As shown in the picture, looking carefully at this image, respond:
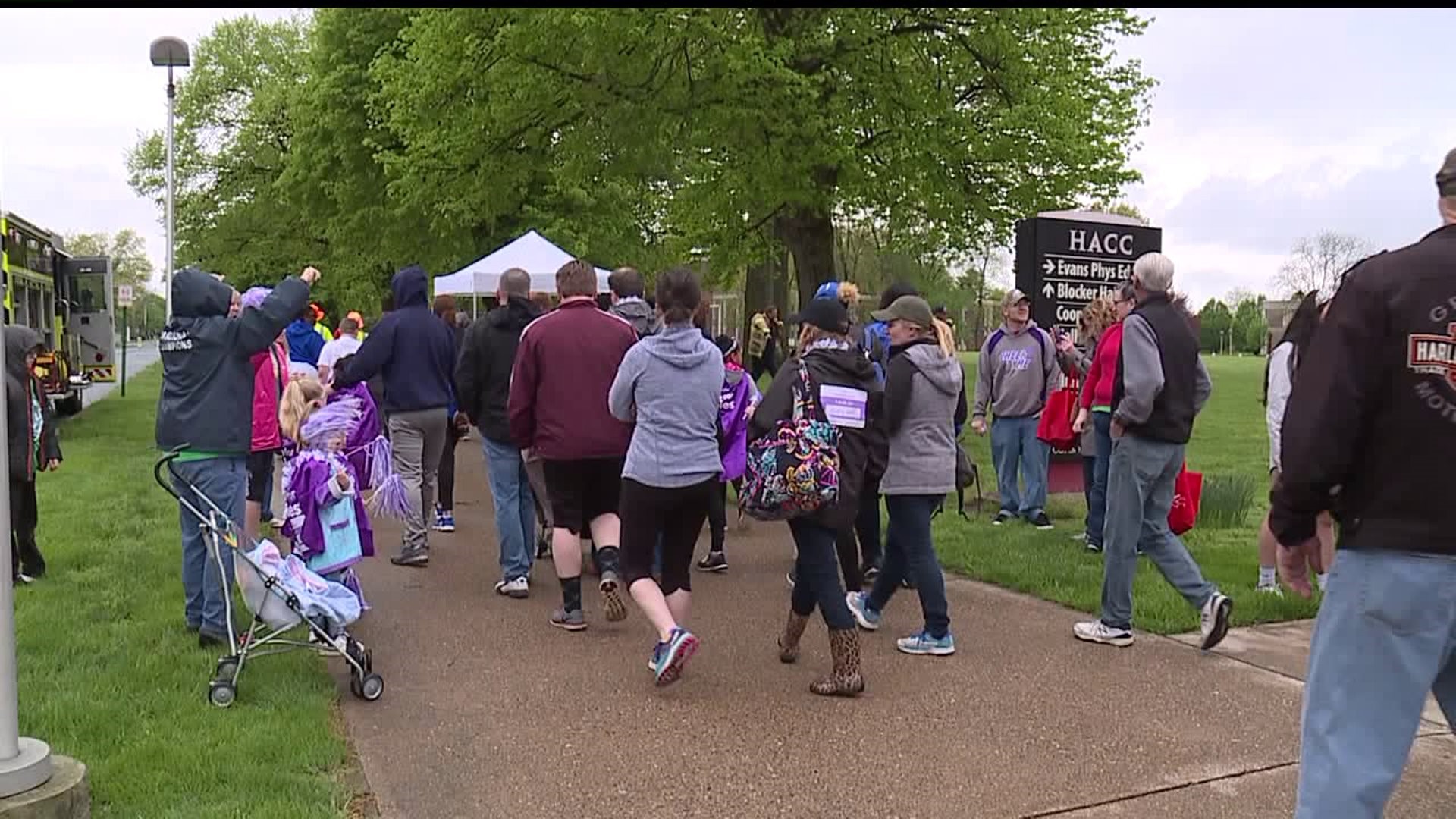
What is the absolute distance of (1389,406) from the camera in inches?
112

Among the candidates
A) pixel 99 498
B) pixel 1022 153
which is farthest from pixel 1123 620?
pixel 1022 153

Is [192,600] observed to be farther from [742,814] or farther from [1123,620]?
[1123,620]

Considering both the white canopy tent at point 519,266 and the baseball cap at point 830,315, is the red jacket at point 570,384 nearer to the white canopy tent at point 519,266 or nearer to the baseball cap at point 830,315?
the baseball cap at point 830,315

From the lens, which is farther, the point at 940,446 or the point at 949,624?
the point at 949,624

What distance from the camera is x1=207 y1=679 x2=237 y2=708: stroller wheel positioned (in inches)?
194

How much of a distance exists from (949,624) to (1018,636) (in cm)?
38

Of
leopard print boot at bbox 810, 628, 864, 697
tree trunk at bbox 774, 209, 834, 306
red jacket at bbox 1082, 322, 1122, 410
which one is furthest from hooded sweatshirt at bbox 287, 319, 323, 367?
tree trunk at bbox 774, 209, 834, 306

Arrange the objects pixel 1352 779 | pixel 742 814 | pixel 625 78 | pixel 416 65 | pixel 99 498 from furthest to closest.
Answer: pixel 416 65 → pixel 625 78 → pixel 99 498 → pixel 742 814 → pixel 1352 779

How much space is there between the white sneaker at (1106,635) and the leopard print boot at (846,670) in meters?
1.58

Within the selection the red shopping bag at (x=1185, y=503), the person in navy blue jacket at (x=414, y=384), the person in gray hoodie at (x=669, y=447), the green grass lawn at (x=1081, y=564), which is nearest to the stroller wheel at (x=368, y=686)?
the person in gray hoodie at (x=669, y=447)

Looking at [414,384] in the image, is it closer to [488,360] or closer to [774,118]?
[488,360]

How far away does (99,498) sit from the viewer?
36.0 ft

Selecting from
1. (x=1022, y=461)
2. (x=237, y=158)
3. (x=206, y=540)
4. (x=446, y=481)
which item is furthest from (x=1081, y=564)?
(x=237, y=158)

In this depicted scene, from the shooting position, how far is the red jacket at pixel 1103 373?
7.44 m
